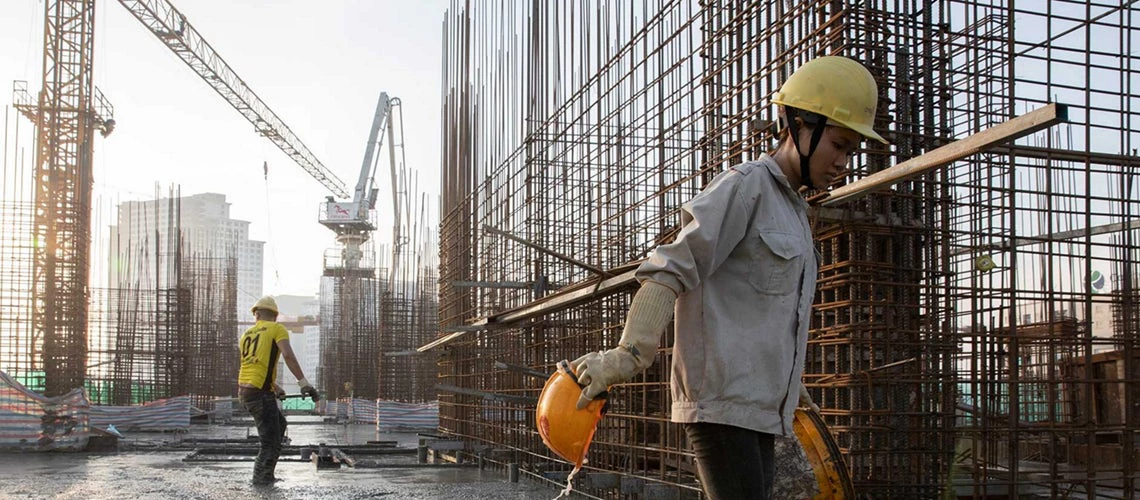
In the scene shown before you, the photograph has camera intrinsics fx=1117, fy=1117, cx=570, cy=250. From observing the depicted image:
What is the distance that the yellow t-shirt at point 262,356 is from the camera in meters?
9.44

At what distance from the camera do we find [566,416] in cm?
273

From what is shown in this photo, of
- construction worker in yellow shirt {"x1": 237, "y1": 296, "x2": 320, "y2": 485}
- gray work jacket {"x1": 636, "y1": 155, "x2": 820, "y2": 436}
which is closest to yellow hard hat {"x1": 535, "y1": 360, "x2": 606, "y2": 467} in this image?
A: gray work jacket {"x1": 636, "y1": 155, "x2": 820, "y2": 436}

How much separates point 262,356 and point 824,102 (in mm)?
7406

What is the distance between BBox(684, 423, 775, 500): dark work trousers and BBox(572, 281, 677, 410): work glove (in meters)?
0.29

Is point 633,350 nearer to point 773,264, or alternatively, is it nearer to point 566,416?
point 566,416

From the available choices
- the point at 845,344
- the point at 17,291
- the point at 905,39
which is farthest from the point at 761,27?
the point at 17,291

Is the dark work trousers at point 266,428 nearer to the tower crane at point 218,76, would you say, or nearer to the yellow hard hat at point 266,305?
the yellow hard hat at point 266,305

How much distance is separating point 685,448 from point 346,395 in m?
29.9

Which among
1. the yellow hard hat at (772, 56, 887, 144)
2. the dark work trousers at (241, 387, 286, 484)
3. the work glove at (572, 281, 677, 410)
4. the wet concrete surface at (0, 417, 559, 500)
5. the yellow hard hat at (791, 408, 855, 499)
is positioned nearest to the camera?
the work glove at (572, 281, 677, 410)

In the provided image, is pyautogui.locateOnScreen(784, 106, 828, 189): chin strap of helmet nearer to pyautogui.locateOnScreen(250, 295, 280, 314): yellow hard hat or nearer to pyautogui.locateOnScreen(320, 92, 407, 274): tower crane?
pyautogui.locateOnScreen(250, 295, 280, 314): yellow hard hat

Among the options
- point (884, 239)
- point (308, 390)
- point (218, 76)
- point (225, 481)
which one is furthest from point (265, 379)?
point (218, 76)

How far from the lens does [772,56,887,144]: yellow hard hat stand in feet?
9.68

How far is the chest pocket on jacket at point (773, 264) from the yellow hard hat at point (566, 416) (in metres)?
0.51

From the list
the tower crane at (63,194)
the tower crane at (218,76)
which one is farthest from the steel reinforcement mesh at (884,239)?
the tower crane at (218,76)
